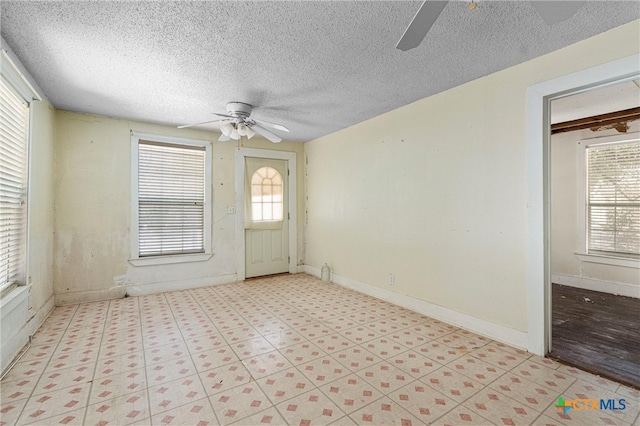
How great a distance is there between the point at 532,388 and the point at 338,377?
4.41 ft

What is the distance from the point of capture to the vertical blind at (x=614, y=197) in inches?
169

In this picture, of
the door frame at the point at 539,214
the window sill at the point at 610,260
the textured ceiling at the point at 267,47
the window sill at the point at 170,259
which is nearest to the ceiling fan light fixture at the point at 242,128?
the textured ceiling at the point at 267,47

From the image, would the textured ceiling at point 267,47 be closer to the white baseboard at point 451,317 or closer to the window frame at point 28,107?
the window frame at point 28,107

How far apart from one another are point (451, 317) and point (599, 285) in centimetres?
318

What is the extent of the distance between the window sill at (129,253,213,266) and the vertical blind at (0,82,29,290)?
1519 millimetres

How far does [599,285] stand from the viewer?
451cm

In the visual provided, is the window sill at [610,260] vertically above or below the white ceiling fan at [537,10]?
below

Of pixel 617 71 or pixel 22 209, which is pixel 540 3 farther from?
pixel 22 209

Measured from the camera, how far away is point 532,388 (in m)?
2.04

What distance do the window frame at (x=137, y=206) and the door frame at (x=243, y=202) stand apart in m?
0.47

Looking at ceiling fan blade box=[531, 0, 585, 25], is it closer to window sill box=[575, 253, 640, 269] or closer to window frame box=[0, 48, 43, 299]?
window frame box=[0, 48, 43, 299]

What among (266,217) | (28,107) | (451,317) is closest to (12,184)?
(28,107)

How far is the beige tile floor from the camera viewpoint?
1.79 metres

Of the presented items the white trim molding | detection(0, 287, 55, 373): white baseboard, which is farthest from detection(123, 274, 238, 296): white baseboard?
the white trim molding
